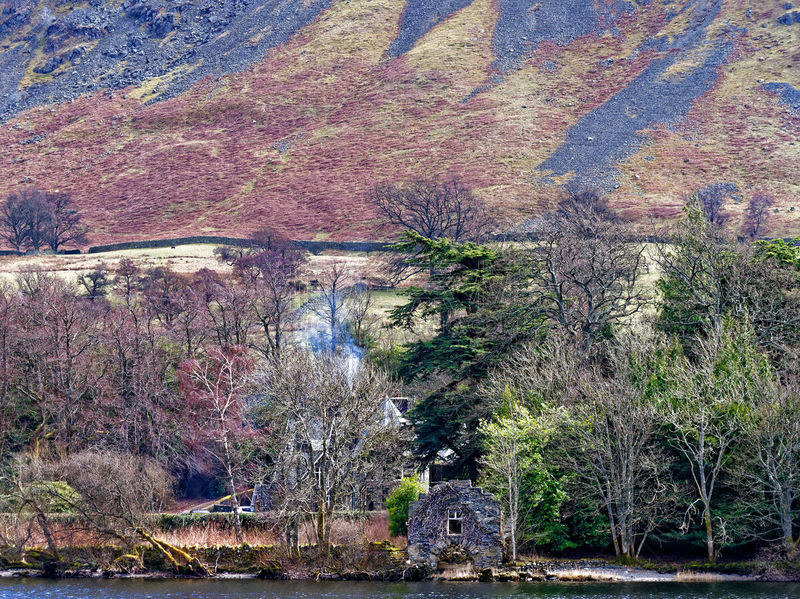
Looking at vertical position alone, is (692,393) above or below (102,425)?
above

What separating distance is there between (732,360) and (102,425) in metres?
36.1

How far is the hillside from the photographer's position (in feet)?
452

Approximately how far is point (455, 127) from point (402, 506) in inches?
5000

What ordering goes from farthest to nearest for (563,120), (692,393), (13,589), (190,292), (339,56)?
(339,56)
(563,120)
(190,292)
(692,393)
(13,589)

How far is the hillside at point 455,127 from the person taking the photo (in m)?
138

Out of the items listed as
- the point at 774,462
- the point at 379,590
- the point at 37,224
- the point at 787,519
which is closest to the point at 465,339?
the point at 379,590

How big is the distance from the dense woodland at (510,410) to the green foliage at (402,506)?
2.07 meters

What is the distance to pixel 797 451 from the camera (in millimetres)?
38719

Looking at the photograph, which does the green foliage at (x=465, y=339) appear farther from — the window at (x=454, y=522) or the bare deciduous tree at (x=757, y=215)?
the bare deciduous tree at (x=757, y=215)

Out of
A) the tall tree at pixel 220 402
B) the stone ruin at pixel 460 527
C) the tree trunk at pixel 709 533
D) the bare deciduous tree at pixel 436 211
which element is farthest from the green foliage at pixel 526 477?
the bare deciduous tree at pixel 436 211

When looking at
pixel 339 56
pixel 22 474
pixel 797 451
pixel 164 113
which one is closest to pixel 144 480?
pixel 22 474

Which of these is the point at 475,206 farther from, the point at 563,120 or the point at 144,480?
the point at 144,480

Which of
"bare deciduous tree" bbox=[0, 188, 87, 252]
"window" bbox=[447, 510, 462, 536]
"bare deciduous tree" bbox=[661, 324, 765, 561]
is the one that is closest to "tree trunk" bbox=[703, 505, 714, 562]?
"bare deciduous tree" bbox=[661, 324, 765, 561]

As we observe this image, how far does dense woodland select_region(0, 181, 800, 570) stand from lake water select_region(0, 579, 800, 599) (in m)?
2.90
